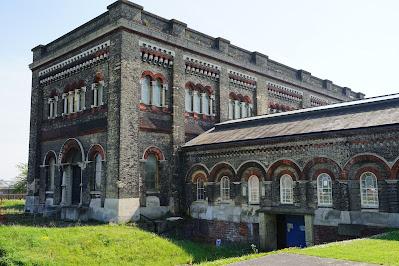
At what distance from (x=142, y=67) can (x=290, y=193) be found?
10.0m

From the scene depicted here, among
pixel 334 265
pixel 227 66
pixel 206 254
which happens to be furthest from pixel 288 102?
pixel 334 265

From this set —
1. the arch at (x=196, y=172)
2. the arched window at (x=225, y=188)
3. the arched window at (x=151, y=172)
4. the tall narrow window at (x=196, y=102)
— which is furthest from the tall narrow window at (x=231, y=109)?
the arched window at (x=151, y=172)

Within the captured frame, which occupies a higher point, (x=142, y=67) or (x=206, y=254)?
(x=142, y=67)

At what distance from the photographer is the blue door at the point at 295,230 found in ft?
57.3

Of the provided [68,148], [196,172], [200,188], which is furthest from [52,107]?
[200,188]

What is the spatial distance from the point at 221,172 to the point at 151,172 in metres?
3.74

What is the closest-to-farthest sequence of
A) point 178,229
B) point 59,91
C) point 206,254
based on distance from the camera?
point 206,254, point 178,229, point 59,91

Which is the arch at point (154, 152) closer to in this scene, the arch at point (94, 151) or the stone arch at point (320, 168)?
the arch at point (94, 151)

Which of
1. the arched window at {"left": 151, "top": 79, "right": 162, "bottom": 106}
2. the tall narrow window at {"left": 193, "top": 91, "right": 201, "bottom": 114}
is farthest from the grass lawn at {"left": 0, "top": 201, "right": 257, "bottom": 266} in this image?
the tall narrow window at {"left": 193, "top": 91, "right": 201, "bottom": 114}

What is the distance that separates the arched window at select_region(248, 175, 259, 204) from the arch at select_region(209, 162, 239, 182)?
2.80 ft

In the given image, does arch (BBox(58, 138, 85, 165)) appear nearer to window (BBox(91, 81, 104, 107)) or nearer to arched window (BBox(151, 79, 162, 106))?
window (BBox(91, 81, 104, 107))

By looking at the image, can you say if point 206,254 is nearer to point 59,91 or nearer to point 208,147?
point 208,147

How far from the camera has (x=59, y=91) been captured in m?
24.1

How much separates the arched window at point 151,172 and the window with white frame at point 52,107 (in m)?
8.06
